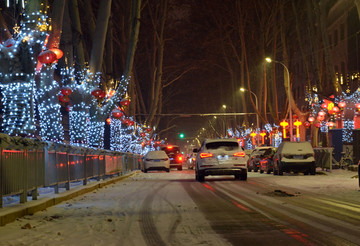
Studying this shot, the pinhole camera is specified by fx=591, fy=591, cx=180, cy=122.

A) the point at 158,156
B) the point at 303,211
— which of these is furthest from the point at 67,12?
the point at 303,211

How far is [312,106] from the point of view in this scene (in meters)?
46.8

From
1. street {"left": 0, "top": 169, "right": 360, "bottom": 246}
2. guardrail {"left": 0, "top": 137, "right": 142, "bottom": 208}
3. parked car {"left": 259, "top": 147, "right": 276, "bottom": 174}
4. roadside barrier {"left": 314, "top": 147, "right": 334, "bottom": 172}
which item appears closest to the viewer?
street {"left": 0, "top": 169, "right": 360, "bottom": 246}

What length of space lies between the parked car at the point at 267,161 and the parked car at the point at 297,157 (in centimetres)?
372

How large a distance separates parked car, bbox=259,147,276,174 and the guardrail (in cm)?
1476

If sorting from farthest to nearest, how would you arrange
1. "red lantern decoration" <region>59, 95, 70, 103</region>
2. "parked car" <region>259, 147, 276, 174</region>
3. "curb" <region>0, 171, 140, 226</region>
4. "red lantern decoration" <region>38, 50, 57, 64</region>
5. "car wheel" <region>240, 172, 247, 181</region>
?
1. "parked car" <region>259, 147, 276, 174</region>
2. "red lantern decoration" <region>59, 95, 70, 103</region>
3. "car wheel" <region>240, 172, 247, 181</region>
4. "red lantern decoration" <region>38, 50, 57, 64</region>
5. "curb" <region>0, 171, 140, 226</region>

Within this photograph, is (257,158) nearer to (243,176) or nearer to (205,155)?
(243,176)

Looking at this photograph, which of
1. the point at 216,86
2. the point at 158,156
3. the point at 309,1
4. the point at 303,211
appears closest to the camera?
the point at 303,211

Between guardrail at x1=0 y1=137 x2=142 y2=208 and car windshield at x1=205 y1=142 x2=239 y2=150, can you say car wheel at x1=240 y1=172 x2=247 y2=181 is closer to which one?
car windshield at x1=205 y1=142 x2=239 y2=150

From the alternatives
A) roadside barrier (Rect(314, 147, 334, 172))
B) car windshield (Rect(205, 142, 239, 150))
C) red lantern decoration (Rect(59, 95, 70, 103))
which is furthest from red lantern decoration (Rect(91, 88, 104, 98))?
roadside barrier (Rect(314, 147, 334, 172))

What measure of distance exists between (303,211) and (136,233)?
175 inches

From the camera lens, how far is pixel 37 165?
13.6 m

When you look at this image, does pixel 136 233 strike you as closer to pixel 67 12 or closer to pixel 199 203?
pixel 199 203

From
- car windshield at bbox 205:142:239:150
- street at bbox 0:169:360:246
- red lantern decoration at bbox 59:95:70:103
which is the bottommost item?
street at bbox 0:169:360:246

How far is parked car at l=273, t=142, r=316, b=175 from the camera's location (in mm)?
30297
